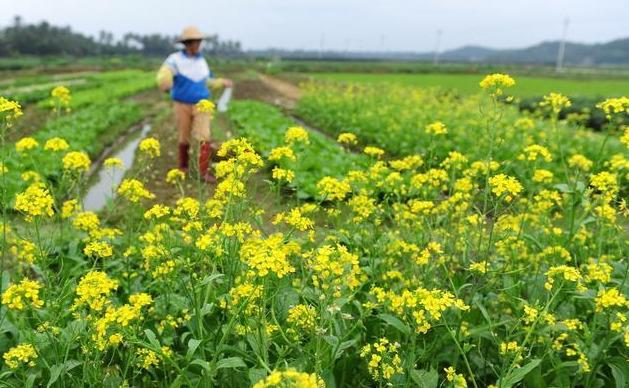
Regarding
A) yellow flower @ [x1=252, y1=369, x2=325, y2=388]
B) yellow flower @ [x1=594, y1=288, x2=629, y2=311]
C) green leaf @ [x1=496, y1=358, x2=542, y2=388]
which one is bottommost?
green leaf @ [x1=496, y1=358, x2=542, y2=388]

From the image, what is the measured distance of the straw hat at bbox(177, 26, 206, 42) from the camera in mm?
7250

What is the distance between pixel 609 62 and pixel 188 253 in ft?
717

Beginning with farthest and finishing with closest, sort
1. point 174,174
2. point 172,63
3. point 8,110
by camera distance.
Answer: point 172,63 < point 174,174 < point 8,110

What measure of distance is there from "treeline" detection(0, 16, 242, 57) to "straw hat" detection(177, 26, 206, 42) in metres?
61.9

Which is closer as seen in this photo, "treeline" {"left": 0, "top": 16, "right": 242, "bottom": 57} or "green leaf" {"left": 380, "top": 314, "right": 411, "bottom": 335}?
"green leaf" {"left": 380, "top": 314, "right": 411, "bottom": 335}

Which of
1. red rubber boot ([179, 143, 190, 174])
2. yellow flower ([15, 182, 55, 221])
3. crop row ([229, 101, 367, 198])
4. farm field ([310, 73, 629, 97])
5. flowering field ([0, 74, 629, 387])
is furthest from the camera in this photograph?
farm field ([310, 73, 629, 97])

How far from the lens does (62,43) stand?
8375 centimetres

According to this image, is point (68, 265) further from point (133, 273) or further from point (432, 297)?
point (432, 297)

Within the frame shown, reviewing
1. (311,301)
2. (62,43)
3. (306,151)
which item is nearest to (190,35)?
(306,151)

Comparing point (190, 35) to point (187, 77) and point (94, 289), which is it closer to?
point (187, 77)

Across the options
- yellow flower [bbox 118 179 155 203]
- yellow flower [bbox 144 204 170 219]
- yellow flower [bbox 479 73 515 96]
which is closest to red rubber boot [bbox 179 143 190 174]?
yellow flower [bbox 118 179 155 203]

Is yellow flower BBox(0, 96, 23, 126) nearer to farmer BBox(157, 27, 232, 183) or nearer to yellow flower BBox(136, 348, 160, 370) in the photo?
yellow flower BBox(136, 348, 160, 370)

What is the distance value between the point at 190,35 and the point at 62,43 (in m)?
87.3

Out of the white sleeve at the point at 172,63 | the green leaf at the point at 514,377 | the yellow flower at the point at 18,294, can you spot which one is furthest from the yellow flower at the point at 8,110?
the white sleeve at the point at 172,63
